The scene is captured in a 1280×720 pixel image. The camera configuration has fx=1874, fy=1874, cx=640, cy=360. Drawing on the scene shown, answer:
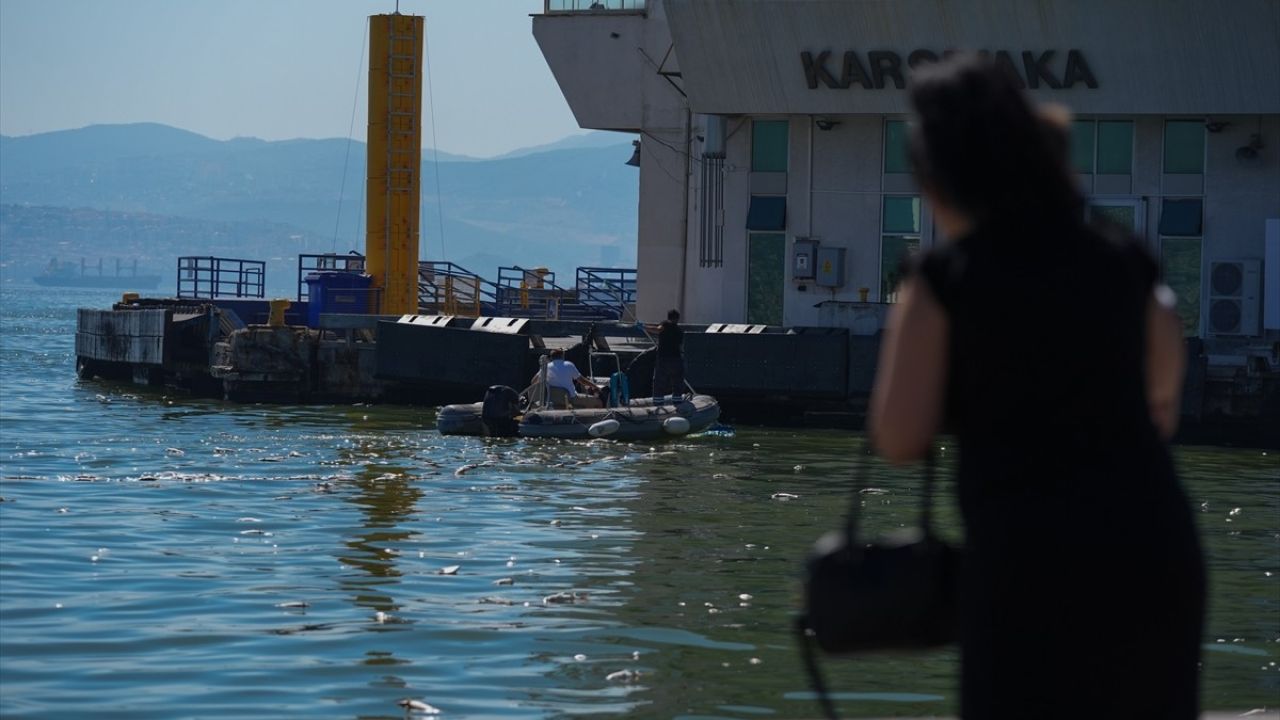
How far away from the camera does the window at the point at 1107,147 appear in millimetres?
33156

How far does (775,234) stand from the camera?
35.7 meters

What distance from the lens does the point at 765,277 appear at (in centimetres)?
3581

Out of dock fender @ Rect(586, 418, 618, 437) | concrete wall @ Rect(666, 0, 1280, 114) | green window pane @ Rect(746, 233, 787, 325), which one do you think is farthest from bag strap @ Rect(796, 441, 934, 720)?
green window pane @ Rect(746, 233, 787, 325)

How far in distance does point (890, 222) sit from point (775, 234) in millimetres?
2262

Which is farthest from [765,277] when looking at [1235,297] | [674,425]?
[674,425]

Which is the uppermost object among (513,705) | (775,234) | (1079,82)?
(1079,82)

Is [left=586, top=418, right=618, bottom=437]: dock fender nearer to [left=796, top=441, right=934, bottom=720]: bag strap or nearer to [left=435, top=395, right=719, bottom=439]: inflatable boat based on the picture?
[left=435, top=395, right=719, bottom=439]: inflatable boat

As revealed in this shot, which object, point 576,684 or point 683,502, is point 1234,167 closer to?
point 683,502

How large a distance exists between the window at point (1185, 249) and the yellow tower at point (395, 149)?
15.7 meters

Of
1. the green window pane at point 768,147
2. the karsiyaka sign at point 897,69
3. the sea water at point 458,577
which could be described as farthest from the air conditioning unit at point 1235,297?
the green window pane at point 768,147

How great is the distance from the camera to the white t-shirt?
27.5 m

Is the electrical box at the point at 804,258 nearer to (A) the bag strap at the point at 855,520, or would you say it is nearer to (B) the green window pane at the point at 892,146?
(B) the green window pane at the point at 892,146

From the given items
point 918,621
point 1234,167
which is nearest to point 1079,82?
point 1234,167

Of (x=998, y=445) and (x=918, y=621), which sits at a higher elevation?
(x=998, y=445)
